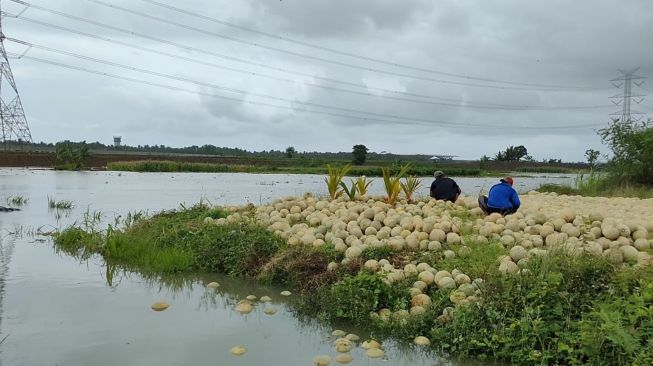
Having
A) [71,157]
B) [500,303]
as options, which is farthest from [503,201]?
[71,157]

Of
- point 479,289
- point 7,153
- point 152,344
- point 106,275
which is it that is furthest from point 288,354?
point 7,153

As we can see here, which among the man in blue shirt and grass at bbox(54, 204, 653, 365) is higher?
the man in blue shirt

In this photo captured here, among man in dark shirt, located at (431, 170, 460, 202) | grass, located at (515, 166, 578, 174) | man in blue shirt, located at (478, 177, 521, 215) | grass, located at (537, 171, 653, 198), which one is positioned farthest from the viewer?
grass, located at (515, 166, 578, 174)

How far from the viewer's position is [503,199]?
9477 millimetres

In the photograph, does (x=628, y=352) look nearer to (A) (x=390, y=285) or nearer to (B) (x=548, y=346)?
(B) (x=548, y=346)

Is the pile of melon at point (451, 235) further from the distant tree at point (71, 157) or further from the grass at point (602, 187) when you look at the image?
the distant tree at point (71, 157)

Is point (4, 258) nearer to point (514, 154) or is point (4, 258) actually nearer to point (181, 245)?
point (181, 245)

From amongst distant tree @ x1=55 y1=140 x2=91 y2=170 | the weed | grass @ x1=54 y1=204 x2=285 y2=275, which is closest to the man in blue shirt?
grass @ x1=54 y1=204 x2=285 y2=275

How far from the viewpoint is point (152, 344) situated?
5406 mm

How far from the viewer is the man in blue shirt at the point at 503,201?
30.9 ft

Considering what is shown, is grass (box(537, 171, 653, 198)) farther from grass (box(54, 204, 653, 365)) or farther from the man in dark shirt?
grass (box(54, 204, 653, 365))

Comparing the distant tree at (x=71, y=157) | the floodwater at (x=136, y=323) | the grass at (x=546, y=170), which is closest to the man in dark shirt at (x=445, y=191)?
the floodwater at (x=136, y=323)

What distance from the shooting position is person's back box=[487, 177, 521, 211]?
944 cm

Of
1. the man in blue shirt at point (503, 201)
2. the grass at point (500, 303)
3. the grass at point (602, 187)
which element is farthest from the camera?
the grass at point (602, 187)
